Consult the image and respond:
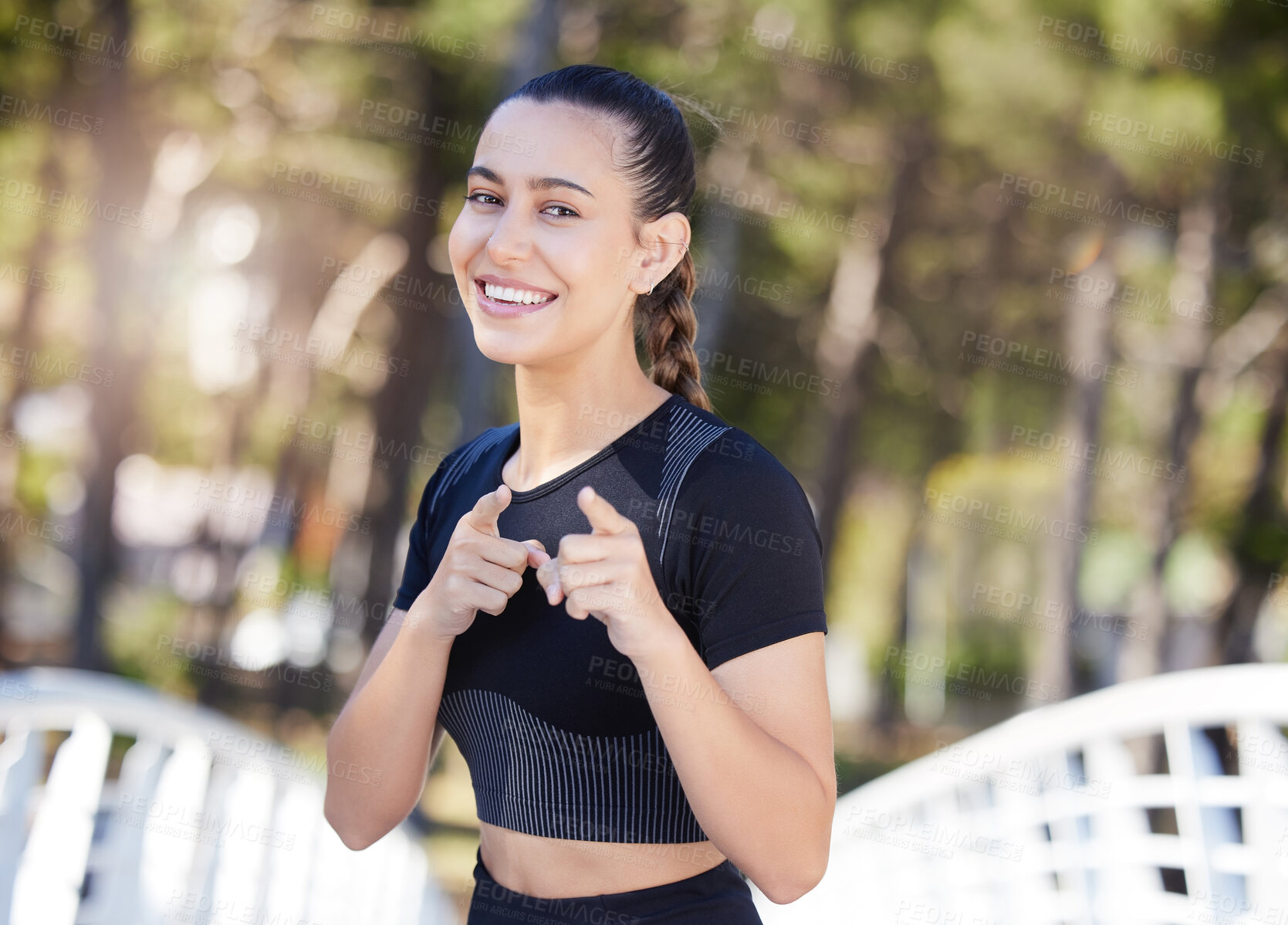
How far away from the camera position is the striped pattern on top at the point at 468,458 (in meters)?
2.29

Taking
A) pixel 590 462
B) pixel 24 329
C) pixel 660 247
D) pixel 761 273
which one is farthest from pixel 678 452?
pixel 24 329

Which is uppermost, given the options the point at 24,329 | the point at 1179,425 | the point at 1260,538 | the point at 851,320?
the point at 1179,425

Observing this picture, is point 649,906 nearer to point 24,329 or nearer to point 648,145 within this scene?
point 648,145

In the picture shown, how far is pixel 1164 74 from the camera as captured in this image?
31.2 ft

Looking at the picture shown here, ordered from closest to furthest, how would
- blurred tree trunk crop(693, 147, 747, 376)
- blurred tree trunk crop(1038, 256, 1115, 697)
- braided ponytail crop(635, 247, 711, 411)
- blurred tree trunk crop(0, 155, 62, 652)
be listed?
braided ponytail crop(635, 247, 711, 411)
blurred tree trunk crop(693, 147, 747, 376)
blurred tree trunk crop(1038, 256, 1115, 697)
blurred tree trunk crop(0, 155, 62, 652)

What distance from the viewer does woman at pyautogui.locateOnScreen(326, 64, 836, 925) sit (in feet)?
5.53

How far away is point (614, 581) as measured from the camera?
160cm

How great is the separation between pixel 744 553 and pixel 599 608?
0.26 m

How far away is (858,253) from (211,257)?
34.1 ft

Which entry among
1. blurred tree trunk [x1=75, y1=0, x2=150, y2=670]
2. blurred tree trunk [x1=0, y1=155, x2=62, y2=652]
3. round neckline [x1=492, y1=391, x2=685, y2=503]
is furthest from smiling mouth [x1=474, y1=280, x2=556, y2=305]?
blurred tree trunk [x1=0, y1=155, x2=62, y2=652]

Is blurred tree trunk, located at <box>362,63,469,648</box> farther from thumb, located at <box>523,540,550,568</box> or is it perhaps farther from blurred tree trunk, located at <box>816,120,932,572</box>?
thumb, located at <box>523,540,550,568</box>

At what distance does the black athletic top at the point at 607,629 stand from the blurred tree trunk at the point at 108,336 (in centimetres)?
1097

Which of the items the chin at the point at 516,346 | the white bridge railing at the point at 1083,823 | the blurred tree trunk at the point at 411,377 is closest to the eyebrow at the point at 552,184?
the chin at the point at 516,346

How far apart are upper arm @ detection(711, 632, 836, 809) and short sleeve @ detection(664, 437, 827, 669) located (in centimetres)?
2
